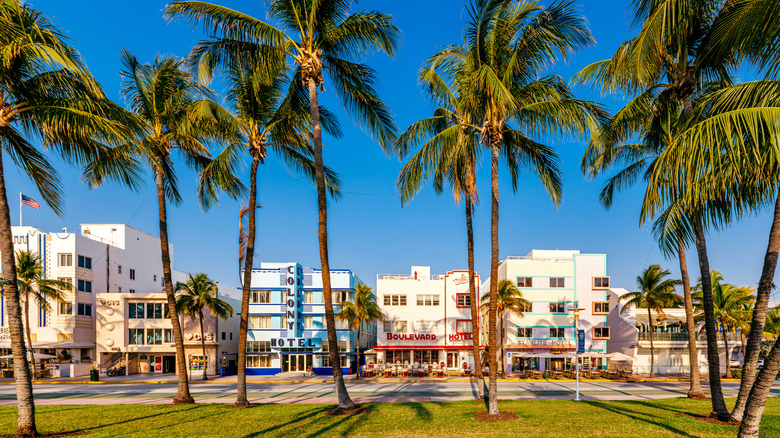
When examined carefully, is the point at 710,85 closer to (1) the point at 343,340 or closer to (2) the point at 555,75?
(2) the point at 555,75

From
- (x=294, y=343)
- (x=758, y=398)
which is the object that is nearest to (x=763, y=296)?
(x=758, y=398)

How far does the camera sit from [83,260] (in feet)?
159

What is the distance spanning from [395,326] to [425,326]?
9.69 ft

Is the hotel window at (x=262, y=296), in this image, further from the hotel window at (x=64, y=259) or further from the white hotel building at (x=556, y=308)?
the white hotel building at (x=556, y=308)

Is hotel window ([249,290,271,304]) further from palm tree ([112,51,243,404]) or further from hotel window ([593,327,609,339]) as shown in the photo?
hotel window ([593,327,609,339])

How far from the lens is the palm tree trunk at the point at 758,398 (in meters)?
7.39

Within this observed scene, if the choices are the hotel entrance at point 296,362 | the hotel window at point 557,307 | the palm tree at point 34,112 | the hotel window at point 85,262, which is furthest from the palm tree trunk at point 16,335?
the hotel window at point 557,307

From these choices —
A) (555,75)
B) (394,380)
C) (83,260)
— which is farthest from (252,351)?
(555,75)

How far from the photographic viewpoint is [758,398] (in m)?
7.57

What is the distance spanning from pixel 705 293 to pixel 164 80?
2308 centimetres

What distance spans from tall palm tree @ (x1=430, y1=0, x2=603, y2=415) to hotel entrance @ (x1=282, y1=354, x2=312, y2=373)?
107 feet

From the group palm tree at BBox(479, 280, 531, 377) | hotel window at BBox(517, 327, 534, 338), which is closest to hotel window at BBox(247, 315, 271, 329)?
palm tree at BBox(479, 280, 531, 377)

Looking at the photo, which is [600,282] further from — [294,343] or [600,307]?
[294,343]

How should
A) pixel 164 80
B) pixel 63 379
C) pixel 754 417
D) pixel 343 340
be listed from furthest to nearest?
pixel 343 340 < pixel 63 379 < pixel 164 80 < pixel 754 417
